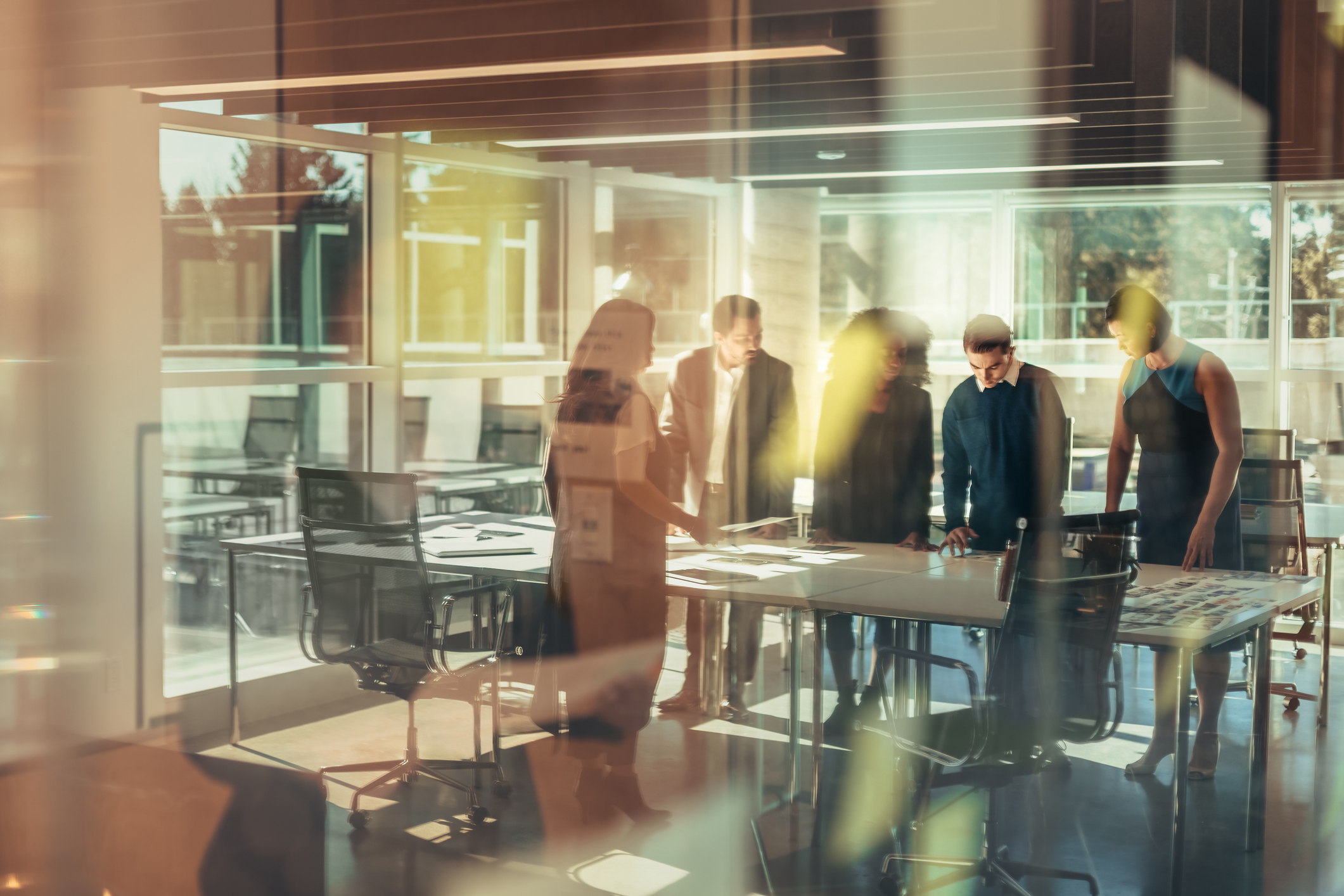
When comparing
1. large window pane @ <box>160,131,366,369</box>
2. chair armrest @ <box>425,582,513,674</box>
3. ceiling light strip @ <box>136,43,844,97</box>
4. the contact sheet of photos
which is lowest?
chair armrest @ <box>425,582,513,674</box>

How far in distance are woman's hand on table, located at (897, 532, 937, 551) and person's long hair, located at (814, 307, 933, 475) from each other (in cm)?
38

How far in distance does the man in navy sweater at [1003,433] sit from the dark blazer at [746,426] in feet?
2.68

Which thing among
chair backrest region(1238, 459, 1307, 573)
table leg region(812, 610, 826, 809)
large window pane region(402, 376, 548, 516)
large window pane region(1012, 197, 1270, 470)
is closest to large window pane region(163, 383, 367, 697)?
large window pane region(402, 376, 548, 516)

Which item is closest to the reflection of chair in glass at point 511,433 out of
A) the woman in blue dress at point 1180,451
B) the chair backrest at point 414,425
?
the chair backrest at point 414,425

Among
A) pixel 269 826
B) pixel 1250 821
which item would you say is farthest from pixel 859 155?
pixel 269 826

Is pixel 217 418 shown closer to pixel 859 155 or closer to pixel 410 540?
pixel 410 540

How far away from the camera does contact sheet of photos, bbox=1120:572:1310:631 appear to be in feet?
10.4

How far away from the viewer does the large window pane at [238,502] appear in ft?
15.9

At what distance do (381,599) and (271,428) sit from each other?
2339 mm

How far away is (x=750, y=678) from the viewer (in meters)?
5.32

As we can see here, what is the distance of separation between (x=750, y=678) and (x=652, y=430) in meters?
Answer: 2.08

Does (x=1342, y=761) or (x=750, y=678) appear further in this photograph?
(x=750, y=678)

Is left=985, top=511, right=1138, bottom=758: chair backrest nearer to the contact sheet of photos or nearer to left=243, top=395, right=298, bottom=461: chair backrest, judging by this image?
the contact sheet of photos

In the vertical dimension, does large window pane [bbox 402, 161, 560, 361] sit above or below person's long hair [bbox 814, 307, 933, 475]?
above
